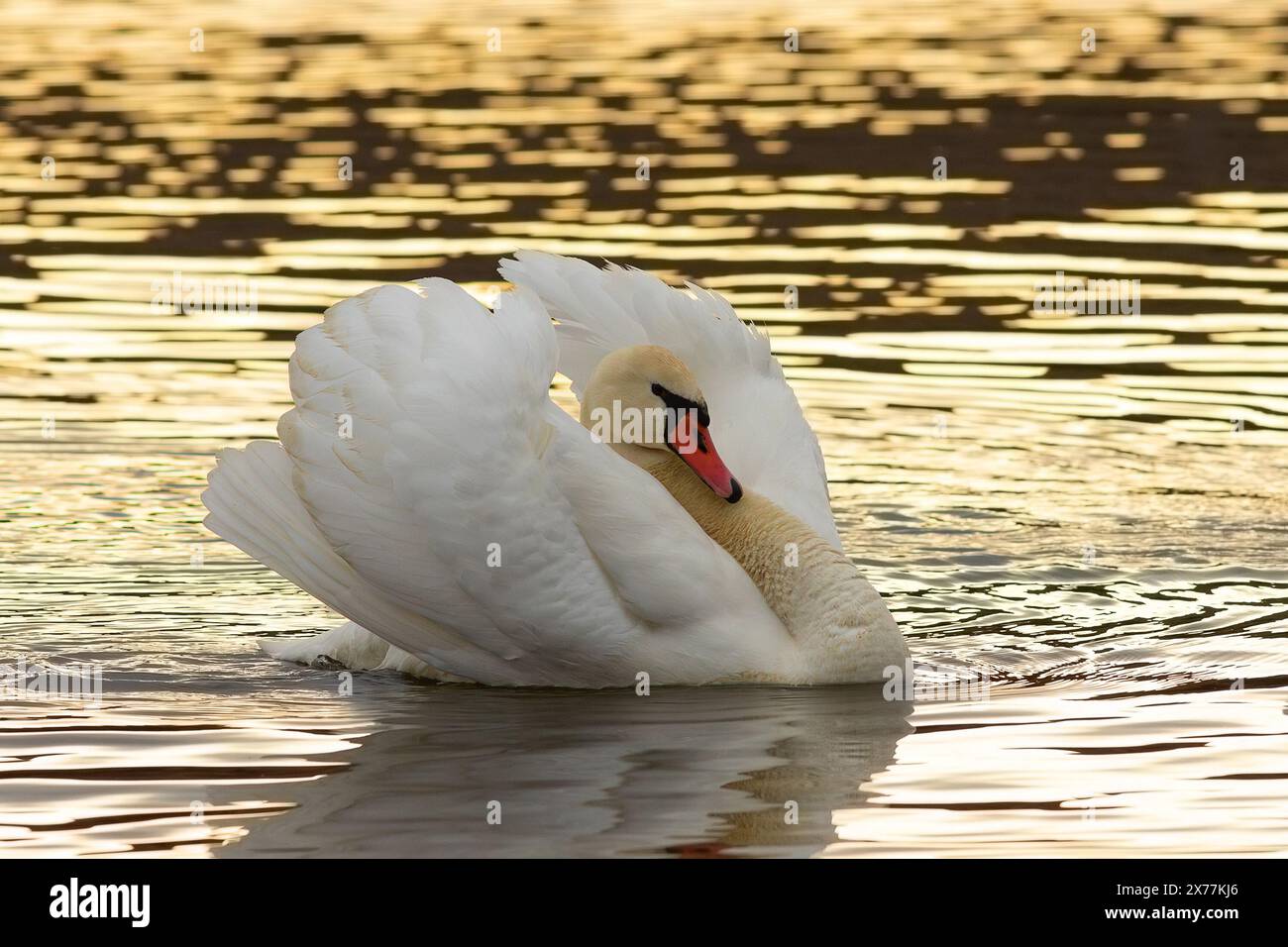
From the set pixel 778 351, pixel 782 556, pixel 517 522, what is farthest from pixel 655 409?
pixel 778 351

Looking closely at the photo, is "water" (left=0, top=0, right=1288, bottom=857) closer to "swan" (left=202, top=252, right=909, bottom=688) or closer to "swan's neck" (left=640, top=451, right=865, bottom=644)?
"swan" (left=202, top=252, right=909, bottom=688)

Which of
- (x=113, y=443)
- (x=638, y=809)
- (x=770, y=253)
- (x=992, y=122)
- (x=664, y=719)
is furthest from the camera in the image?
(x=992, y=122)

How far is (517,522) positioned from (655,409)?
3.50 ft

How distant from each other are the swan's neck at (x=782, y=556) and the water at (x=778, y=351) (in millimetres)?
359

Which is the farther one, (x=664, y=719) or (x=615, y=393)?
(x=615, y=393)

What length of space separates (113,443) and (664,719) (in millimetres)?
5906

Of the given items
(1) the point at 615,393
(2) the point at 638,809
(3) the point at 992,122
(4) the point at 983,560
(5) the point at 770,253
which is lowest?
(2) the point at 638,809

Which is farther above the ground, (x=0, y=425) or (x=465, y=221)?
(x=465, y=221)

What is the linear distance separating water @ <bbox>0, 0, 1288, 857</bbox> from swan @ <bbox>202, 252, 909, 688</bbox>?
10.0 inches

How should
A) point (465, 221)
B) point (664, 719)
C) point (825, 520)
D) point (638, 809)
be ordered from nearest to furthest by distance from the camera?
point (638, 809)
point (664, 719)
point (825, 520)
point (465, 221)

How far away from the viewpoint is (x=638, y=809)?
8.08 meters

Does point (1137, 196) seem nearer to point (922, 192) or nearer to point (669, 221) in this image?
point (922, 192)

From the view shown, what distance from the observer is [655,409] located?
990cm

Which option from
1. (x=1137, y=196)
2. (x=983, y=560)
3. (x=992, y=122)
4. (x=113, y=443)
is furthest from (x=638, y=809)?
(x=992, y=122)
